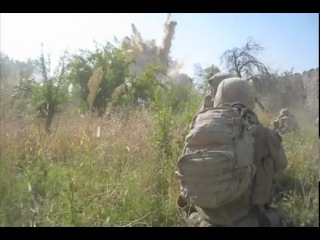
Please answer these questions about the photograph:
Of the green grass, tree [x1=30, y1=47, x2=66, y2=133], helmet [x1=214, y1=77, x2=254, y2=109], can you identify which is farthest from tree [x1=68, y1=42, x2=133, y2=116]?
helmet [x1=214, y1=77, x2=254, y2=109]

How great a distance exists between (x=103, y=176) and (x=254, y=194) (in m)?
1.44

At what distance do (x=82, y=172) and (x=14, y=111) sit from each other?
1.01m

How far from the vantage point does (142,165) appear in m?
3.80

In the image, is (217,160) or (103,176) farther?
(103,176)

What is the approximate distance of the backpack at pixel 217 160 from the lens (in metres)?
2.40

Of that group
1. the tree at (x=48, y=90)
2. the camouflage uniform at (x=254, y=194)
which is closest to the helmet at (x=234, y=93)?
the camouflage uniform at (x=254, y=194)

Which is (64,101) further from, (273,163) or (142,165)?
(273,163)

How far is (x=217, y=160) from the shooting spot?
7.88ft

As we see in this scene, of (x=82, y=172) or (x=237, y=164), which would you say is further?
(x=82, y=172)

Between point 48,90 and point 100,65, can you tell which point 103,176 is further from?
point 100,65

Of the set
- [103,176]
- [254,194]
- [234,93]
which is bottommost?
[254,194]

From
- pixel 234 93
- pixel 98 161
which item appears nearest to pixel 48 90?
pixel 98 161
